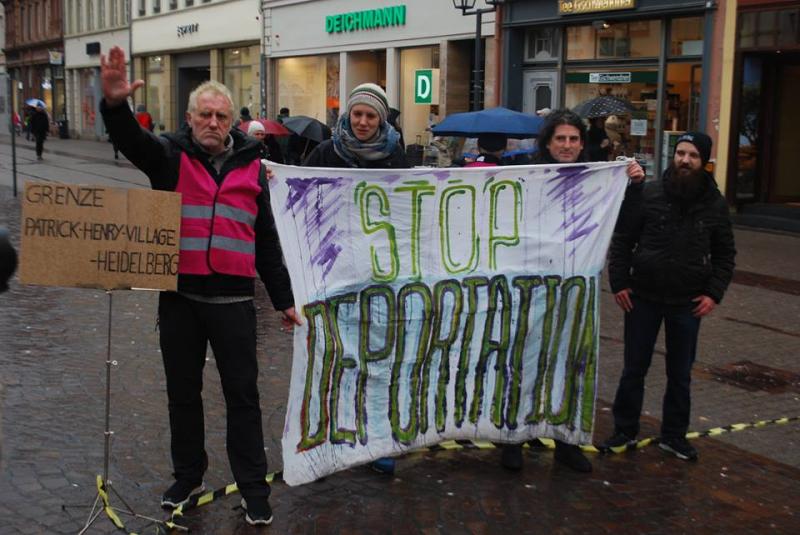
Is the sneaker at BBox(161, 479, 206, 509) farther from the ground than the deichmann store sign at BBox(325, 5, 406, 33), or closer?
closer

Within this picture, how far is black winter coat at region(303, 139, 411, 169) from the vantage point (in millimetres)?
5121

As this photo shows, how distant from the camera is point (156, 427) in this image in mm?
5762

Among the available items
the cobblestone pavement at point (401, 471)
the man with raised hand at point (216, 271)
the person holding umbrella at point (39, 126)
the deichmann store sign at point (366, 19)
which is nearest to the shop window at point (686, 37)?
the deichmann store sign at point (366, 19)

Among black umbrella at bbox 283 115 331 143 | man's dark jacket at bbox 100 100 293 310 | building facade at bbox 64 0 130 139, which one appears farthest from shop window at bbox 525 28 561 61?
building facade at bbox 64 0 130 139

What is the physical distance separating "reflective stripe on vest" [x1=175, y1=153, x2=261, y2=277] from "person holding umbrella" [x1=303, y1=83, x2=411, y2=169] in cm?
92

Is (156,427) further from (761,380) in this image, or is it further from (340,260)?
(761,380)

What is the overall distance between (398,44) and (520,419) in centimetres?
2224

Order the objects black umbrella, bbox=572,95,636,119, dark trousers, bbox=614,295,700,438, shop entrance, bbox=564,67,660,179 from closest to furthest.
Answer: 1. dark trousers, bbox=614,295,700,438
2. black umbrella, bbox=572,95,636,119
3. shop entrance, bbox=564,67,660,179

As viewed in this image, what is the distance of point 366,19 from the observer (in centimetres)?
2762

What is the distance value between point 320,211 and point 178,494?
57.5 inches

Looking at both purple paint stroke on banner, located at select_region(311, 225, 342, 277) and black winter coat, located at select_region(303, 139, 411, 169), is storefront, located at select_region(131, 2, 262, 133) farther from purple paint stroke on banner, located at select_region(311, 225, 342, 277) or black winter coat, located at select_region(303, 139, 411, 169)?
purple paint stroke on banner, located at select_region(311, 225, 342, 277)

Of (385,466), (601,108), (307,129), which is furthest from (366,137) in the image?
(601,108)

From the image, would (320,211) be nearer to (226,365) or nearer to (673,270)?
(226,365)

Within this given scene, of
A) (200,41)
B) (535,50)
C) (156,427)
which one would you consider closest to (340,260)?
(156,427)
